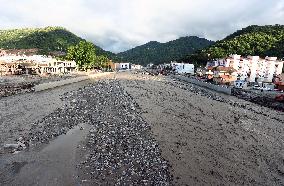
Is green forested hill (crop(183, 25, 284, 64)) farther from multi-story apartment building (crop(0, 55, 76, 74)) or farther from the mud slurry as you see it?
the mud slurry

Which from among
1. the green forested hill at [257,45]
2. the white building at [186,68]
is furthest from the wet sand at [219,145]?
the white building at [186,68]

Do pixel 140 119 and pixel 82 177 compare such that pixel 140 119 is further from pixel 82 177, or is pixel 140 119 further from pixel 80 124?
pixel 82 177

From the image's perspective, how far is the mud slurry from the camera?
16.3 m

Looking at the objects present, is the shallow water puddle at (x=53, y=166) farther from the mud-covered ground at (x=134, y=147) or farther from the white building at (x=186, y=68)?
the white building at (x=186, y=68)

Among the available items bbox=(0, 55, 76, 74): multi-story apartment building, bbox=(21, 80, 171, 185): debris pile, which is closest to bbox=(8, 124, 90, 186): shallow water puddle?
bbox=(21, 80, 171, 185): debris pile

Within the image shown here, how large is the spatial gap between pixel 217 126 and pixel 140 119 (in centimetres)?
803

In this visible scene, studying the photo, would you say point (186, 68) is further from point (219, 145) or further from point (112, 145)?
point (112, 145)

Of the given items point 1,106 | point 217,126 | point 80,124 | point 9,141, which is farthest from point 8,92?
point 217,126

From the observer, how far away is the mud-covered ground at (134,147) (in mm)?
16906

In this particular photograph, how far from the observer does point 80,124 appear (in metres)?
29.8

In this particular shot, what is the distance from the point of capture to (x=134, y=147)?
22125 mm

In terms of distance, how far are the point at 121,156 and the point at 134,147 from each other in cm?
251

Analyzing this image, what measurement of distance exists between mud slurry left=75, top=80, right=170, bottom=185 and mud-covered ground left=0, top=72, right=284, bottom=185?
5 cm

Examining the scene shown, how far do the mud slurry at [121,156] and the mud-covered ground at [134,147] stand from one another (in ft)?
0.16
